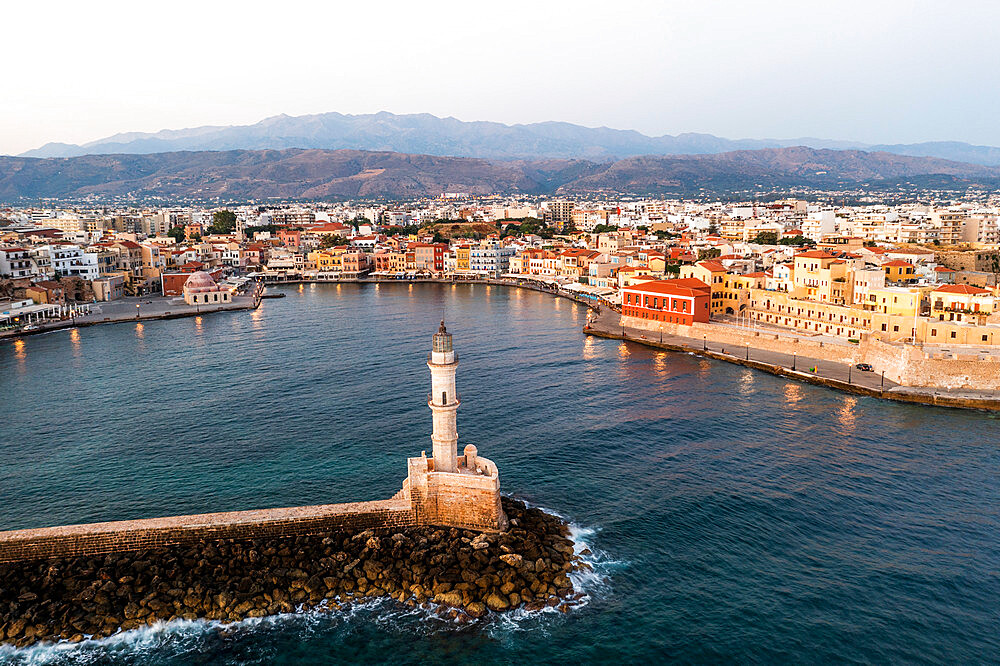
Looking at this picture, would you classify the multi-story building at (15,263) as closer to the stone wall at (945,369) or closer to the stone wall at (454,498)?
the stone wall at (454,498)

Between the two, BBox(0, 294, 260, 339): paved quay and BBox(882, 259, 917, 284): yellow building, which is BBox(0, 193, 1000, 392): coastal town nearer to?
BBox(882, 259, 917, 284): yellow building

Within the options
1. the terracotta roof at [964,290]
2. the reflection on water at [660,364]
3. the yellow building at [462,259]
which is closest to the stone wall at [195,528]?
the reflection on water at [660,364]

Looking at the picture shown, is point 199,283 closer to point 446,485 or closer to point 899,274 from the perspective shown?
point 446,485

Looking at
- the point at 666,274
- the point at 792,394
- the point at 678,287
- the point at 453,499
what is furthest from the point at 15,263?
the point at 792,394

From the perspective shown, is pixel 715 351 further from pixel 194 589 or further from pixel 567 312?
pixel 194 589

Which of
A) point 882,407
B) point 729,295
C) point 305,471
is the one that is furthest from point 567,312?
point 305,471
